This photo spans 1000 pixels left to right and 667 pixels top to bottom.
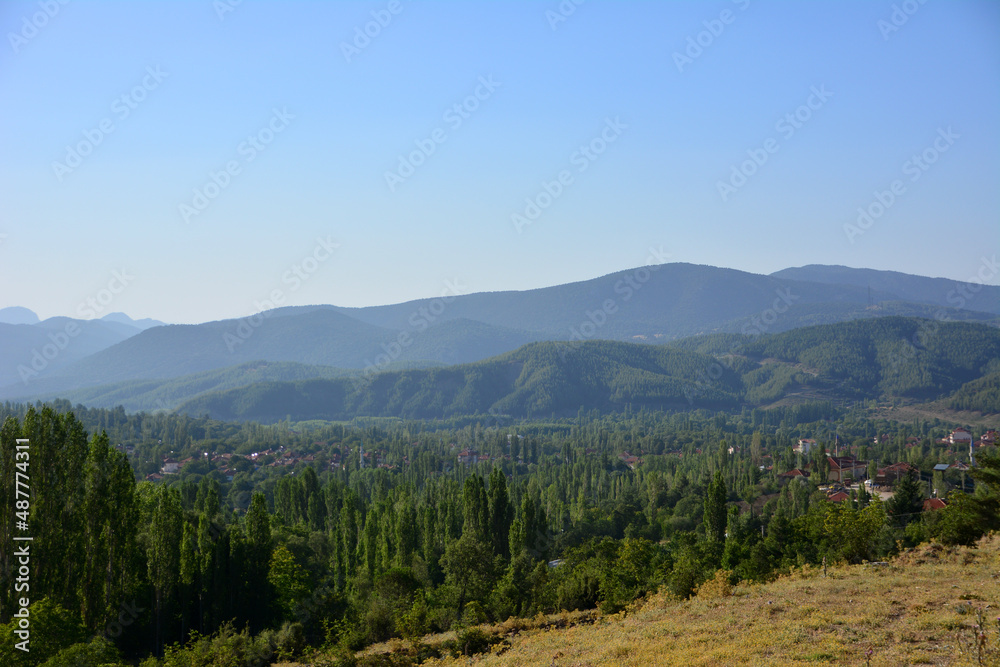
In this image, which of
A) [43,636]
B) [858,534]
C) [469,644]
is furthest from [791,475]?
[43,636]

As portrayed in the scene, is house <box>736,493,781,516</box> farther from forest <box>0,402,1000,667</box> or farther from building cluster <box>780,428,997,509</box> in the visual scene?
forest <box>0,402,1000,667</box>

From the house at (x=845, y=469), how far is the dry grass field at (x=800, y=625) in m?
71.2

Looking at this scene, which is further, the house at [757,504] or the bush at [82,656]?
the house at [757,504]

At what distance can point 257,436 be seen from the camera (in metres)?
166


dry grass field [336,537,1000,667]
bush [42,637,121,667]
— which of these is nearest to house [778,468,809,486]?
dry grass field [336,537,1000,667]

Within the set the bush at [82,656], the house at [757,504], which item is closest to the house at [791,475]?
the house at [757,504]

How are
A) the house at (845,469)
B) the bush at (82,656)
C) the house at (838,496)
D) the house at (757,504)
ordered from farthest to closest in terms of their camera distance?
the house at (845,469)
the house at (757,504)
the house at (838,496)
the bush at (82,656)

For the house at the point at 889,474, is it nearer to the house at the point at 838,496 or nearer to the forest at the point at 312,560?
the house at the point at 838,496

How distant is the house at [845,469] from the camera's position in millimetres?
95456

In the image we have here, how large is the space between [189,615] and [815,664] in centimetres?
3024

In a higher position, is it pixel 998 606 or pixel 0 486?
pixel 0 486

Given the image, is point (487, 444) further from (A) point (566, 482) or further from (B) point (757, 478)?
(B) point (757, 478)

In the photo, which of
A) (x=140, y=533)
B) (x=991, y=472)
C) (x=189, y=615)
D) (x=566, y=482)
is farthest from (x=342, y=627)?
(x=566, y=482)

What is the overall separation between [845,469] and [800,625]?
309 ft
